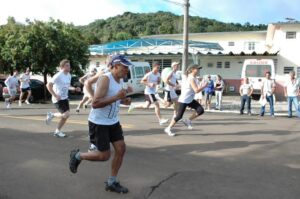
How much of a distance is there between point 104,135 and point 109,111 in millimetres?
317

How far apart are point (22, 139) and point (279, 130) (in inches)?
260

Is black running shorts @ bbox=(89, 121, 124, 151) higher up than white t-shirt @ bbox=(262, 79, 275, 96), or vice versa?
black running shorts @ bbox=(89, 121, 124, 151)

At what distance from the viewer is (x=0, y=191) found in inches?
233

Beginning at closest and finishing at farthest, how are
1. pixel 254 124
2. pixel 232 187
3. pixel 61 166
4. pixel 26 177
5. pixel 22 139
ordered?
1. pixel 232 187
2. pixel 26 177
3. pixel 61 166
4. pixel 22 139
5. pixel 254 124

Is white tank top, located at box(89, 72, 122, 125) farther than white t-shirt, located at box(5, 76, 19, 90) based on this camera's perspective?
No

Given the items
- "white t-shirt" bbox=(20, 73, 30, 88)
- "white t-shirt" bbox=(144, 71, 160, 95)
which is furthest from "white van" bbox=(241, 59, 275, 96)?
"white t-shirt" bbox=(144, 71, 160, 95)

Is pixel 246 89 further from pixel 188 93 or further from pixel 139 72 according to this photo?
pixel 139 72

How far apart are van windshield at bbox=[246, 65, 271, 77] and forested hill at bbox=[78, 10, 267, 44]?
39.0 m

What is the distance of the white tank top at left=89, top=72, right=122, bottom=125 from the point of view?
5.57 m

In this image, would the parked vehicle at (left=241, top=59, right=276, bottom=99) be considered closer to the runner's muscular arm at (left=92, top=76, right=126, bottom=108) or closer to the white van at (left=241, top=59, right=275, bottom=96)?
the white van at (left=241, top=59, right=275, bottom=96)

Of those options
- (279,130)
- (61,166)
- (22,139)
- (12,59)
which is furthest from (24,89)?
(61,166)

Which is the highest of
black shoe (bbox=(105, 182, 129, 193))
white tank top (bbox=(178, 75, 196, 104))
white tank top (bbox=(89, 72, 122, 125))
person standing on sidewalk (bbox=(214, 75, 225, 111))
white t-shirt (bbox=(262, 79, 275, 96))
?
white tank top (bbox=(89, 72, 122, 125))

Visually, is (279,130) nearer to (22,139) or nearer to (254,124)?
(254,124)

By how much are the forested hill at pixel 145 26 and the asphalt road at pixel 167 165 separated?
176ft
